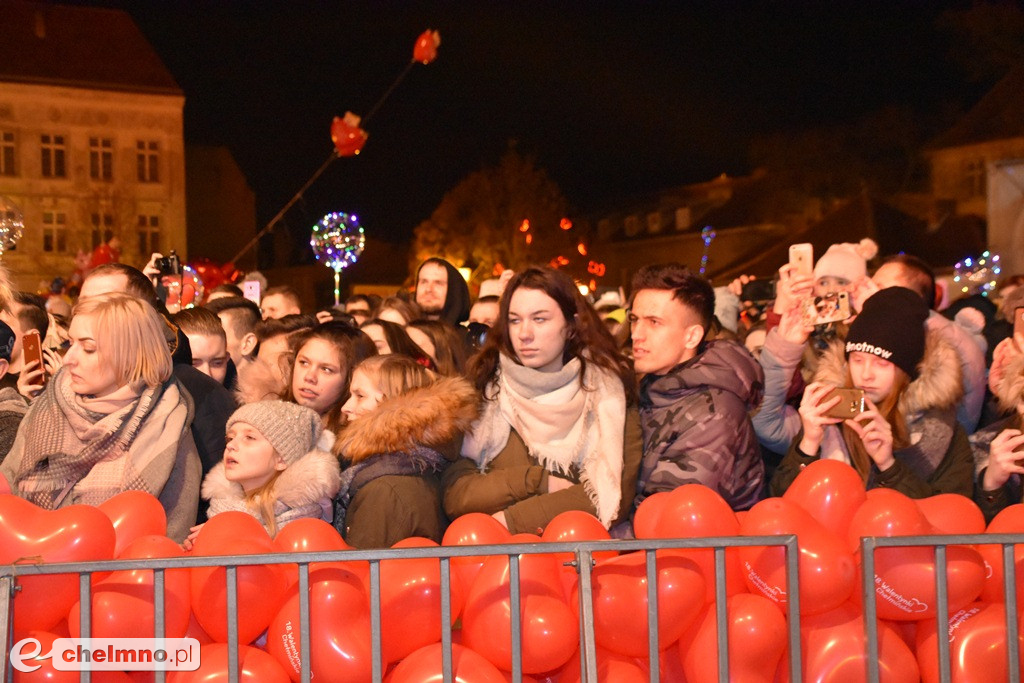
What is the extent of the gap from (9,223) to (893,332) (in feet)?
15.6

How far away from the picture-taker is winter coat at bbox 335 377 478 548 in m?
3.95

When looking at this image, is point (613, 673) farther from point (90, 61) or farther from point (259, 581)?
point (90, 61)

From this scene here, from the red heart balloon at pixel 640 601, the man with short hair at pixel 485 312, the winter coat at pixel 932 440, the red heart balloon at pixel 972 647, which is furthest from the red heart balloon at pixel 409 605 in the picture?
the man with short hair at pixel 485 312

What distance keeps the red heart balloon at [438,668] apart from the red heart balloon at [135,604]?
0.64 m

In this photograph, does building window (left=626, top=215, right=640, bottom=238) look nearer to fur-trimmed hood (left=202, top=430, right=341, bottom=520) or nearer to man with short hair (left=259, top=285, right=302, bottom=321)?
man with short hair (left=259, top=285, right=302, bottom=321)

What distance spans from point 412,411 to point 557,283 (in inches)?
30.8

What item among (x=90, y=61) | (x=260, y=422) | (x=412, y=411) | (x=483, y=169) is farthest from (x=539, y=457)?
(x=90, y=61)

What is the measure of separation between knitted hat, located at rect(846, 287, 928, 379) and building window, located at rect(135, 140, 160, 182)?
136 ft

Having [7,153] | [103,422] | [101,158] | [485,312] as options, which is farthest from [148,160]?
[103,422]

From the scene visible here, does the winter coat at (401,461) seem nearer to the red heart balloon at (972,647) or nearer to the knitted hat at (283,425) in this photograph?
the knitted hat at (283,425)

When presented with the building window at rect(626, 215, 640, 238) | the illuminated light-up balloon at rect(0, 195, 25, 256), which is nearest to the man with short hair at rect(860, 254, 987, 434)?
the illuminated light-up balloon at rect(0, 195, 25, 256)

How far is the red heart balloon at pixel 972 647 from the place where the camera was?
10.7 ft

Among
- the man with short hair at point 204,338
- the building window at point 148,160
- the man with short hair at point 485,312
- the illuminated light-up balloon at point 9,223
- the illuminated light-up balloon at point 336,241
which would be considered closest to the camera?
the man with short hair at point 204,338

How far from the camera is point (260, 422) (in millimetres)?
4121
